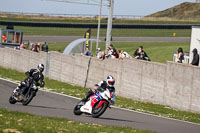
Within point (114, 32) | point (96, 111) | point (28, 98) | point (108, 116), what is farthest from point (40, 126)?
point (114, 32)

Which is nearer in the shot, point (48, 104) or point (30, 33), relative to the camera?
point (48, 104)

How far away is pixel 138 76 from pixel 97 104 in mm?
8600

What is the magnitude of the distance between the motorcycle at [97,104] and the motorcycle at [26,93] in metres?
2.83

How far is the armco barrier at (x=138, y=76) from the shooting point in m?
20.9

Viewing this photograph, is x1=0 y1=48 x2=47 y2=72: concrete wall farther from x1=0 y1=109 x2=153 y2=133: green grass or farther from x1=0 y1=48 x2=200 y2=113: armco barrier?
x1=0 y1=109 x2=153 y2=133: green grass

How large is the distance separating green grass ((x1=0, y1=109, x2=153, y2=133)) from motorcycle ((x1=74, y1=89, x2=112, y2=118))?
1720mm

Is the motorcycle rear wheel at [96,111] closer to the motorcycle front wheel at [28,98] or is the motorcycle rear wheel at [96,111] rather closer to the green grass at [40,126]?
the green grass at [40,126]

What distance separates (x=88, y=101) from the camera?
50.5ft

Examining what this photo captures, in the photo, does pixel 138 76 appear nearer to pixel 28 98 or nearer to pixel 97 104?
pixel 28 98

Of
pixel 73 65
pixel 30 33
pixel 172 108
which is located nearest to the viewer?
pixel 172 108

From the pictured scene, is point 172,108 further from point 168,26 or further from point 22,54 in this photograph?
point 168,26

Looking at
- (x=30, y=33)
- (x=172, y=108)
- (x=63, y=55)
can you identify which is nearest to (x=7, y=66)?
(x=63, y=55)

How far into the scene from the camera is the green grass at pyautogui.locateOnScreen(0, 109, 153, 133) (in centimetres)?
1113

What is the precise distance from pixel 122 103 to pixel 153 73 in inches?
83.8
